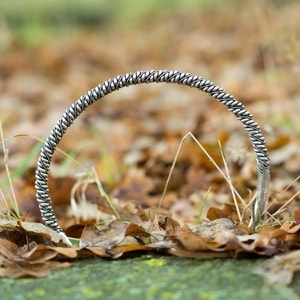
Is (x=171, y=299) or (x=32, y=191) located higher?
(x=171, y=299)

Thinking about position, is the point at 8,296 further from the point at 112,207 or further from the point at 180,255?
the point at 112,207

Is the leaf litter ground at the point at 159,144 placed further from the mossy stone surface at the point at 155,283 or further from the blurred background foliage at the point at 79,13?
the blurred background foliage at the point at 79,13

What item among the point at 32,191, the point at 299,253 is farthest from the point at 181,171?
the point at 299,253

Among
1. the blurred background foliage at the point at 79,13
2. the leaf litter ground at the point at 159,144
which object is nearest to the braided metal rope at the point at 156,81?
the leaf litter ground at the point at 159,144

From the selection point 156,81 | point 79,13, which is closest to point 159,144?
point 156,81

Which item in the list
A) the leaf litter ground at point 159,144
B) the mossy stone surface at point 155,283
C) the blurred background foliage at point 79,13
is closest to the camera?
the mossy stone surface at point 155,283

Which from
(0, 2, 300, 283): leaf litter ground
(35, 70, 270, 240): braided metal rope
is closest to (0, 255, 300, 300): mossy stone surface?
(0, 2, 300, 283): leaf litter ground
